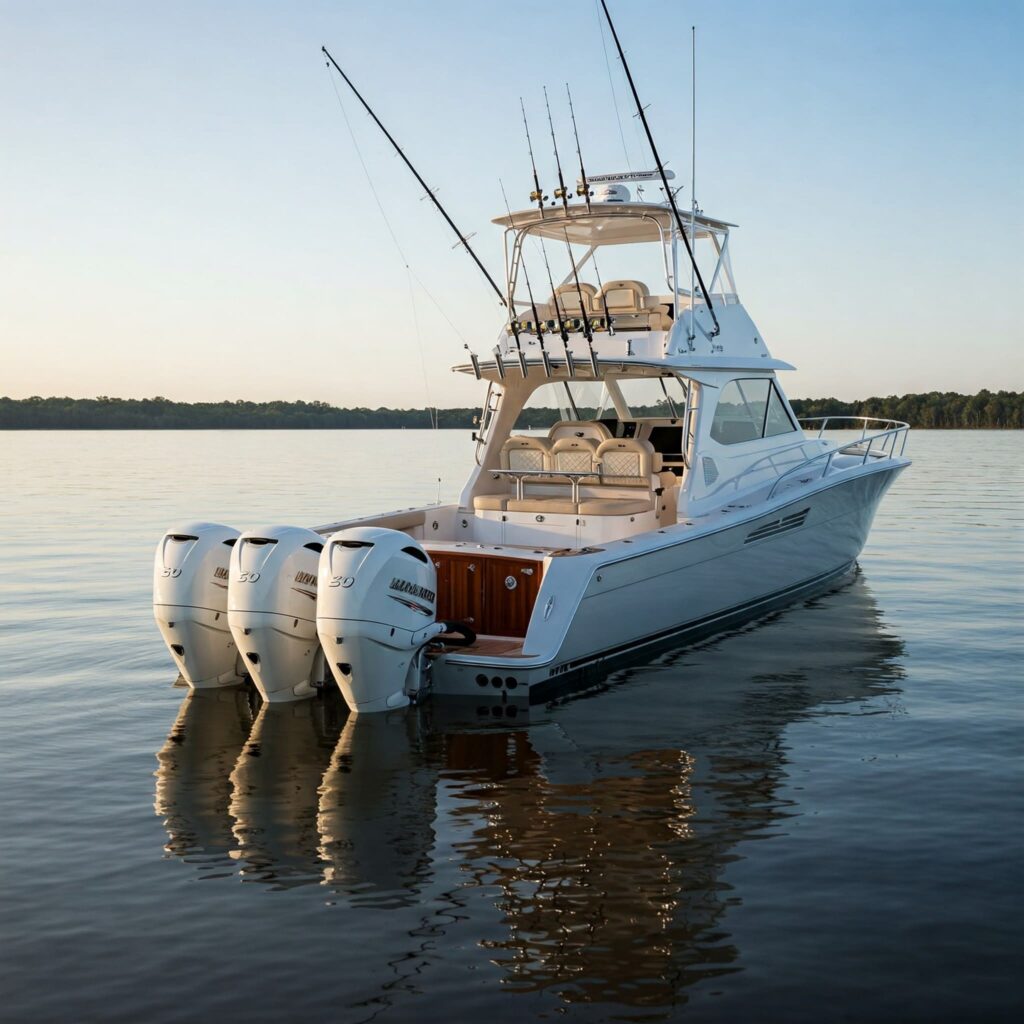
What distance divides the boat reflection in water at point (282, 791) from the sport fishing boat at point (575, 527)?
12.0 inches

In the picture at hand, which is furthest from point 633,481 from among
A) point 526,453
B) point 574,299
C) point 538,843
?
point 538,843

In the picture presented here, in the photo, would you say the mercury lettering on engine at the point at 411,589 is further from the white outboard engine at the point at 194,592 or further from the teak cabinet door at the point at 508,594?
the white outboard engine at the point at 194,592

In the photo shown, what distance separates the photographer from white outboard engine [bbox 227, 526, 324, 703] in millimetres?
8125

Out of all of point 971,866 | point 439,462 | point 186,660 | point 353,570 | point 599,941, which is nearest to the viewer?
point 599,941

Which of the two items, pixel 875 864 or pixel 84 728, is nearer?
pixel 875 864

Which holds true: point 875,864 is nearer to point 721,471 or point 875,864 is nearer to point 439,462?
point 721,471

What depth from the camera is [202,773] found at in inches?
287

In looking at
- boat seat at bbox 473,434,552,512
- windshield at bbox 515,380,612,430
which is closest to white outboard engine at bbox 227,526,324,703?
boat seat at bbox 473,434,552,512

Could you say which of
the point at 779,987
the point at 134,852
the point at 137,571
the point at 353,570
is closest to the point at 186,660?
the point at 353,570

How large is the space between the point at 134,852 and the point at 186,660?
10.0 feet

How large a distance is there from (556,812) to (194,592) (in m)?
3.35

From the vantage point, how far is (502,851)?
19.6ft

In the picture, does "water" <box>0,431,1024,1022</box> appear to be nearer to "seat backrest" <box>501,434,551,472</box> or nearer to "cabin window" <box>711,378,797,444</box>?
"cabin window" <box>711,378,797,444</box>

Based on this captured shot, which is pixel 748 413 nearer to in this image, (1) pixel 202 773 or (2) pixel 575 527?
(2) pixel 575 527
